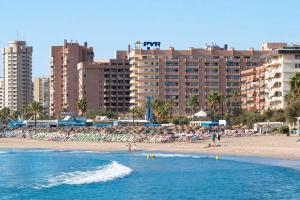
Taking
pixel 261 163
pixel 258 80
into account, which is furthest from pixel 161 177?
pixel 258 80

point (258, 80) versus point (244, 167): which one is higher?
point (258, 80)

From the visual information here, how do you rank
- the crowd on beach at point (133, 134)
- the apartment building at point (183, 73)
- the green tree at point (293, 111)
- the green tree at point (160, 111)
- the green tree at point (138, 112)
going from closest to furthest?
the green tree at point (293, 111)
the crowd on beach at point (133, 134)
the green tree at point (160, 111)
the green tree at point (138, 112)
the apartment building at point (183, 73)

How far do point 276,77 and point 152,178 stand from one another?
93.6 m

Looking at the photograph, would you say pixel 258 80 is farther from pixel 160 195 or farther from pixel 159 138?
pixel 160 195

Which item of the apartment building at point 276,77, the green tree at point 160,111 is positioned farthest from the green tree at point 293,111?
the green tree at point 160,111

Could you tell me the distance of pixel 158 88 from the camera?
193250mm

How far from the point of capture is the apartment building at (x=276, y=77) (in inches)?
5487

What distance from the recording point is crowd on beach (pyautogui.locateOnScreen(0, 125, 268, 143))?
106 metres

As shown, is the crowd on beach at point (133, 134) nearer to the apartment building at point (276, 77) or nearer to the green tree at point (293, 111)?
the green tree at point (293, 111)

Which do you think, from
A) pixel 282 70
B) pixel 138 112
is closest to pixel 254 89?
pixel 282 70

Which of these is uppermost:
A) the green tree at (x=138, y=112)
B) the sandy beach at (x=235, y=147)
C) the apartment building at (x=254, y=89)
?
the apartment building at (x=254, y=89)

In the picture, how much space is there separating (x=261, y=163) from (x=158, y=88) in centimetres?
12787

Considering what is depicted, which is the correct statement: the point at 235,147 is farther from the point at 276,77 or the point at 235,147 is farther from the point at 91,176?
the point at 276,77

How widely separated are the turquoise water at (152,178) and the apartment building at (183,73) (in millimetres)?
115169
